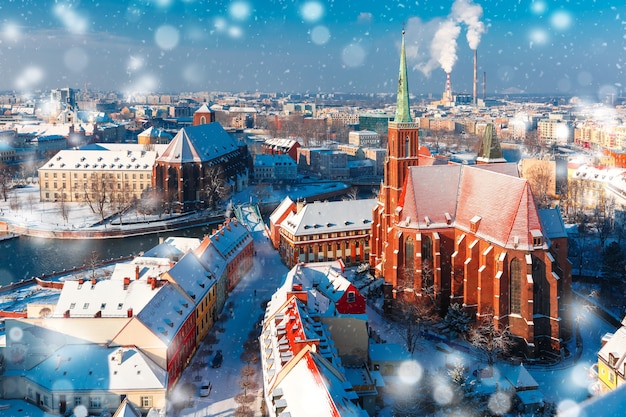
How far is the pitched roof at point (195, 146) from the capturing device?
2453 inches

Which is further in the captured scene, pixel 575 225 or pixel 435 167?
pixel 575 225

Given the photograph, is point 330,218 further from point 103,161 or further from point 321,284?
point 103,161

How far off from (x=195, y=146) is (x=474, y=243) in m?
40.1

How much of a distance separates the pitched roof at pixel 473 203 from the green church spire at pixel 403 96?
418 centimetres

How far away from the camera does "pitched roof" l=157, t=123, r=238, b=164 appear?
62.3 metres

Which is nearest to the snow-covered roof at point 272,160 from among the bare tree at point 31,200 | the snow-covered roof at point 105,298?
the bare tree at point 31,200

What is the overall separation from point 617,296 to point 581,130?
328 ft

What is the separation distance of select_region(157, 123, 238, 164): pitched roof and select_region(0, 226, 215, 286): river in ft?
30.3

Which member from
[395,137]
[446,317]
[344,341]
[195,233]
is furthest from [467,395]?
[195,233]

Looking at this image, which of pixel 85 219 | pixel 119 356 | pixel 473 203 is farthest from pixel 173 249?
pixel 85 219

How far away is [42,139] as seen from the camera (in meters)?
96.8

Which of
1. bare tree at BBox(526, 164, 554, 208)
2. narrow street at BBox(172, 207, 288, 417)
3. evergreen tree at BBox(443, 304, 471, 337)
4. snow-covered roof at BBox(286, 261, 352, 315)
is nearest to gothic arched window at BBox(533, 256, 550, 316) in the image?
evergreen tree at BBox(443, 304, 471, 337)

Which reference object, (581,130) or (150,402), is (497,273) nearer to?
(150,402)

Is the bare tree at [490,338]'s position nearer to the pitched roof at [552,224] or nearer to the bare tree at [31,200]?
the pitched roof at [552,224]
